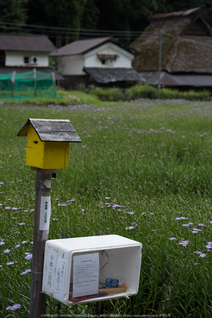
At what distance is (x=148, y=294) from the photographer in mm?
2479

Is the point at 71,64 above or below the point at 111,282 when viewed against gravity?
above

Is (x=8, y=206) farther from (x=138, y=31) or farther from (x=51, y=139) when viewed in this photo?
(x=138, y=31)

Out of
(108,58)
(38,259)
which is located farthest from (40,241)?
(108,58)

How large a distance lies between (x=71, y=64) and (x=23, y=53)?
20.1 feet

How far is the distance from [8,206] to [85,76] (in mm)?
36187

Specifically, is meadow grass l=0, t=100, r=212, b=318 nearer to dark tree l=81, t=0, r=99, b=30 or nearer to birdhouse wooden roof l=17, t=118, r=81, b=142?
birdhouse wooden roof l=17, t=118, r=81, b=142

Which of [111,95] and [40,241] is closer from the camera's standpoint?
[40,241]

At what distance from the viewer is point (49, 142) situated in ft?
7.54

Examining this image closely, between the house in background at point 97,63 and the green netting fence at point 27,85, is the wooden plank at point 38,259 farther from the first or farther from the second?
the house in background at point 97,63

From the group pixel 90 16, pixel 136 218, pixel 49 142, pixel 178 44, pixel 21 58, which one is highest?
pixel 90 16

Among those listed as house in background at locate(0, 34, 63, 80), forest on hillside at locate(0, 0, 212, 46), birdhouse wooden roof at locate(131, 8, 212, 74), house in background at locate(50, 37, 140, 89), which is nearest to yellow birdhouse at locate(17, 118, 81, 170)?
house in background at locate(0, 34, 63, 80)

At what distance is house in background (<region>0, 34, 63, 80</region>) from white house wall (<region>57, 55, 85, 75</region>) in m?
3.72

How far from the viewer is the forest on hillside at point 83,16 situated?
130ft

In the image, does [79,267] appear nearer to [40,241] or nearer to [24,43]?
[40,241]
